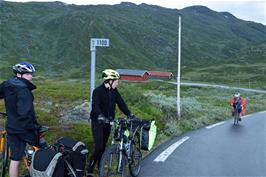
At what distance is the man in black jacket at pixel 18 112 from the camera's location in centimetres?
520

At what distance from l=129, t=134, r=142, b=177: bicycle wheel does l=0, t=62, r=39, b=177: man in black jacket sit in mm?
2336

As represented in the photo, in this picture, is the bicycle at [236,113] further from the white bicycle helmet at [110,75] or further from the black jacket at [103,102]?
the white bicycle helmet at [110,75]

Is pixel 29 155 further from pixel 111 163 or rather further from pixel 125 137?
pixel 125 137

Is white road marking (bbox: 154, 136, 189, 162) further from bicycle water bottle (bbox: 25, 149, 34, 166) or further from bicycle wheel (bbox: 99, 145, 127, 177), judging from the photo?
bicycle water bottle (bbox: 25, 149, 34, 166)

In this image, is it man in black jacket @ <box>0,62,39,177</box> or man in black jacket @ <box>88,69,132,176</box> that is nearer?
man in black jacket @ <box>0,62,39,177</box>

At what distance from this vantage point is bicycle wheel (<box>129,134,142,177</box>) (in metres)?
7.33

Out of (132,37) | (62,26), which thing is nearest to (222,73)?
(132,37)

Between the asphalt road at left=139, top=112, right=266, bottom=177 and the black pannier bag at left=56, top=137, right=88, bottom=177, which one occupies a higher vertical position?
the black pannier bag at left=56, top=137, right=88, bottom=177

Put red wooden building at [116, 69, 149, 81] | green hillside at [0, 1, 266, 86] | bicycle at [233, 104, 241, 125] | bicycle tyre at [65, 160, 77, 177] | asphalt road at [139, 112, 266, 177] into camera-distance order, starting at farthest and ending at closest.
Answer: green hillside at [0, 1, 266, 86] < red wooden building at [116, 69, 149, 81] < bicycle at [233, 104, 241, 125] < asphalt road at [139, 112, 266, 177] < bicycle tyre at [65, 160, 77, 177]

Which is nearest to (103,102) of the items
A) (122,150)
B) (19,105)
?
(122,150)

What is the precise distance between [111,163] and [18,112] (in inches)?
81.9

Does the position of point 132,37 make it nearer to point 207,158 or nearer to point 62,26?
point 62,26

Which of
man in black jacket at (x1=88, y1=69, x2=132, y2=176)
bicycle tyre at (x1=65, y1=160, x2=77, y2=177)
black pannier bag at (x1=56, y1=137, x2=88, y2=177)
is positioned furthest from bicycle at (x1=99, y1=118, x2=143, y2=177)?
bicycle tyre at (x1=65, y1=160, x2=77, y2=177)

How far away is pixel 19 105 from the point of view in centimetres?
516
